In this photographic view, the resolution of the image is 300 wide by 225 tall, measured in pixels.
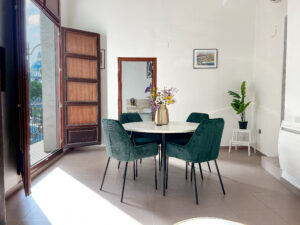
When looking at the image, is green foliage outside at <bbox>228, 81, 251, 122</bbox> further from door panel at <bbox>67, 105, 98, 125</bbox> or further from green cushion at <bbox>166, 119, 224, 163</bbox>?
door panel at <bbox>67, 105, 98, 125</bbox>

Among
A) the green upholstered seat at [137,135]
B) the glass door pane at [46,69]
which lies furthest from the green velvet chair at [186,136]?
the glass door pane at [46,69]

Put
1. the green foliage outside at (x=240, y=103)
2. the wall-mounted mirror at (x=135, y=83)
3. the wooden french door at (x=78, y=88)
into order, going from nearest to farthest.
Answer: the wooden french door at (x=78, y=88), the green foliage outside at (x=240, y=103), the wall-mounted mirror at (x=135, y=83)

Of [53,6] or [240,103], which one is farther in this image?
[240,103]

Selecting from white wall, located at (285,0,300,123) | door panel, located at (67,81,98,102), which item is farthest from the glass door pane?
white wall, located at (285,0,300,123)

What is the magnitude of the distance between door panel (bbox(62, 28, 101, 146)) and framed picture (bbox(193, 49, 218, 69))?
2.01 meters

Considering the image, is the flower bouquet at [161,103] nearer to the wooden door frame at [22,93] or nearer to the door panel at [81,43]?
the wooden door frame at [22,93]

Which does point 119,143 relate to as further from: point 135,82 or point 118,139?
point 135,82

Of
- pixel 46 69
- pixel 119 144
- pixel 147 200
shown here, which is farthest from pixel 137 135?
pixel 46 69

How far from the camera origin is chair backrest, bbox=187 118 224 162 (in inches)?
102

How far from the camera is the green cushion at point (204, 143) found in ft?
8.50

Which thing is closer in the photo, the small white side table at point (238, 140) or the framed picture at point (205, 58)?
the small white side table at point (238, 140)

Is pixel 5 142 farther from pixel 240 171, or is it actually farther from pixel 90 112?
pixel 240 171

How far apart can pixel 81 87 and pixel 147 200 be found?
2.91 meters

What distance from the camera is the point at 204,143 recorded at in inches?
103
